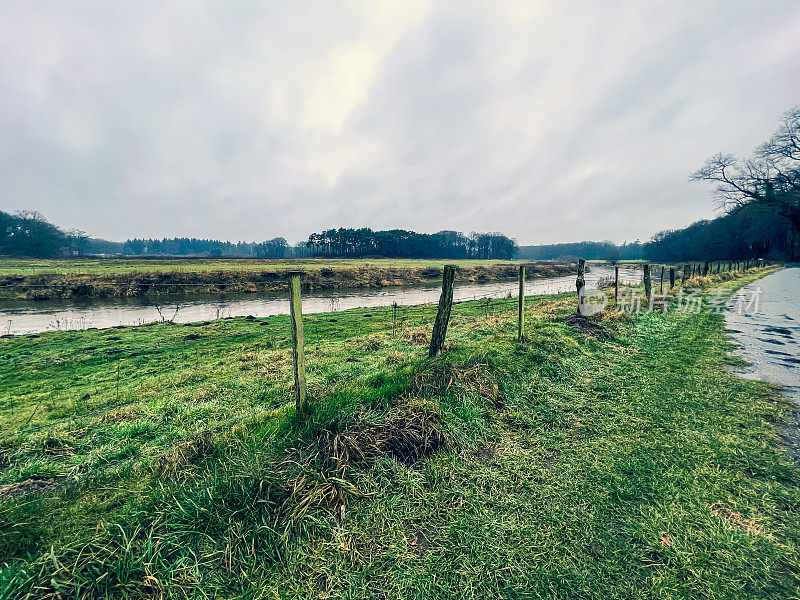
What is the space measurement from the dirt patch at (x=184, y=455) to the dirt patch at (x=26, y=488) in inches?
49.3

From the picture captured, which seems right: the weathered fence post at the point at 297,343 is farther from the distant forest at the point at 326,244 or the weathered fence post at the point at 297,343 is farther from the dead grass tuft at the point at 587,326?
the distant forest at the point at 326,244

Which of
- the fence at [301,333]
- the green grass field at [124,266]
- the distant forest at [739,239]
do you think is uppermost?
the distant forest at [739,239]

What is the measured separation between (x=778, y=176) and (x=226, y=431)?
6305 centimetres

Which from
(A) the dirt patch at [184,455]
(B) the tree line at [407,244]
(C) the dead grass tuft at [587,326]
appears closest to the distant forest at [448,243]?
(B) the tree line at [407,244]

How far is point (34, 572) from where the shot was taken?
1975 mm

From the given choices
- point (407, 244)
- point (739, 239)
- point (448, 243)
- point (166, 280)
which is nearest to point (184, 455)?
point (166, 280)

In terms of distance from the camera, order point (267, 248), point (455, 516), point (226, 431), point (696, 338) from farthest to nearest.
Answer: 1. point (267, 248)
2. point (696, 338)
3. point (226, 431)
4. point (455, 516)

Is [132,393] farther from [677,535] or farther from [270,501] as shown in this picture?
[677,535]

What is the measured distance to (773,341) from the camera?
8.37 meters

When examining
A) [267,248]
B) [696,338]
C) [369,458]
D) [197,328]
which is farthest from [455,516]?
[267,248]

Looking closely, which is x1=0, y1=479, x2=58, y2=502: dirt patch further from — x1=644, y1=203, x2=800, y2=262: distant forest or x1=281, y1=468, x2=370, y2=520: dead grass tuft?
x1=644, y1=203, x2=800, y2=262: distant forest

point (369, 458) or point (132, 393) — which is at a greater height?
point (369, 458)

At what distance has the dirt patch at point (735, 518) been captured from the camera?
265 cm

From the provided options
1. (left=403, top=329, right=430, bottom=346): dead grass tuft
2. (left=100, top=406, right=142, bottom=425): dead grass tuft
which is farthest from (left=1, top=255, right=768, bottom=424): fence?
(left=403, top=329, right=430, bottom=346): dead grass tuft
